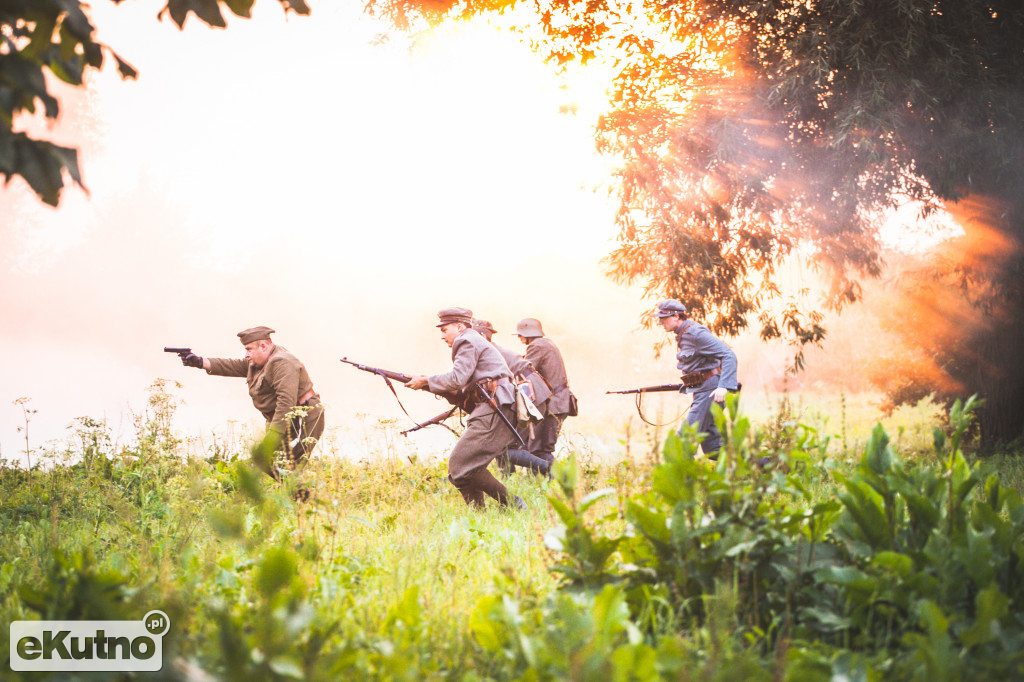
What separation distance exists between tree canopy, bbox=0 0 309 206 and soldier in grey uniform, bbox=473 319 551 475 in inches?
231

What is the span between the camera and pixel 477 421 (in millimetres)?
6508

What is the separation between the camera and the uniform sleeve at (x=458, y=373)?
6633mm

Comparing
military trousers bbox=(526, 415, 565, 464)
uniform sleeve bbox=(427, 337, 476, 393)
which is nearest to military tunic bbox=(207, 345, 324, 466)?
uniform sleeve bbox=(427, 337, 476, 393)

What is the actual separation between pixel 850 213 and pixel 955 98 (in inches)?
65.3

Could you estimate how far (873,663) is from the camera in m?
2.26

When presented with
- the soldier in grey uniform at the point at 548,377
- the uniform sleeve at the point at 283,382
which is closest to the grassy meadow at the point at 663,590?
the uniform sleeve at the point at 283,382

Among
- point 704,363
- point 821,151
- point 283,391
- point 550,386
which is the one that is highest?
point 821,151

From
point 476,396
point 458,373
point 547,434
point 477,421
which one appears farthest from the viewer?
point 547,434

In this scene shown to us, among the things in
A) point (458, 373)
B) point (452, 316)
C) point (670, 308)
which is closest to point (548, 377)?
point (670, 308)

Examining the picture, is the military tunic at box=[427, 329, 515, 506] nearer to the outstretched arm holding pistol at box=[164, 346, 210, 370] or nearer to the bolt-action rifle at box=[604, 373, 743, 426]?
the bolt-action rifle at box=[604, 373, 743, 426]

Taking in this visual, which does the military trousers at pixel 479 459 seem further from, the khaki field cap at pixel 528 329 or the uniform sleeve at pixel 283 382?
the khaki field cap at pixel 528 329

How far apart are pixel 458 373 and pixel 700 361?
124 inches

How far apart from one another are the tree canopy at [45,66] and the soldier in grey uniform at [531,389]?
19.2 feet

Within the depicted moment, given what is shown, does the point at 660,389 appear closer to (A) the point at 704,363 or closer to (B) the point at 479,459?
(A) the point at 704,363
